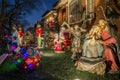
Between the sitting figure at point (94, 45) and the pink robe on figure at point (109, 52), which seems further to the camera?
the sitting figure at point (94, 45)

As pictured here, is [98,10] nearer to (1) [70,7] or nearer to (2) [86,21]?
(2) [86,21]

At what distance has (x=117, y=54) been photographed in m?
9.89

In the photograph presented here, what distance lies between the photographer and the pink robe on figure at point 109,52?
975 centimetres

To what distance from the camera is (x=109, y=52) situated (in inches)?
386

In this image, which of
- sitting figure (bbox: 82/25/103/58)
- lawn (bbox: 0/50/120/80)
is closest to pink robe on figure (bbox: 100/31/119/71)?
sitting figure (bbox: 82/25/103/58)

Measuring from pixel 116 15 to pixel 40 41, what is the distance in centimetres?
1011

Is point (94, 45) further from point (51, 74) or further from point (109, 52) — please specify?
point (51, 74)

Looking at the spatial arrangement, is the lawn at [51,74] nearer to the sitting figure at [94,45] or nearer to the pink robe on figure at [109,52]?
the pink robe on figure at [109,52]

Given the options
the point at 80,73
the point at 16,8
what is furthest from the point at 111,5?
the point at 16,8

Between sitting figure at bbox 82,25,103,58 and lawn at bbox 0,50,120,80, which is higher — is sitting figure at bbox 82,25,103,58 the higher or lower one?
the higher one

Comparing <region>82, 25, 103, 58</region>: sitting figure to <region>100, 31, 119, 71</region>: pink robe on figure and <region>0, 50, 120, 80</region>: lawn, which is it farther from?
<region>0, 50, 120, 80</region>: lawn

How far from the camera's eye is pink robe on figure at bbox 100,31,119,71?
975 centimetres

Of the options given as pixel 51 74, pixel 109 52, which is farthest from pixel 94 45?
pixel 51 74

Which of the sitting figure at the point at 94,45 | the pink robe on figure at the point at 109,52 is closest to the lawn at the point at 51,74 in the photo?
the pink robe on figure at the point at 109,52
